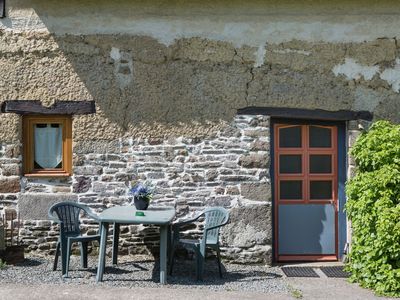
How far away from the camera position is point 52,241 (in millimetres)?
8805

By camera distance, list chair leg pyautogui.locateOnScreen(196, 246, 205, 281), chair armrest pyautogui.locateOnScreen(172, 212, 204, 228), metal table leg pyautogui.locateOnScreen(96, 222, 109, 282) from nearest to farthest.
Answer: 1. metal table leg pyautogui.locateOnScreen(96, 222, 109, 282)
2. chair leg pyautogui.locateOnScreen(196, 246, 205, 281)
3. chair armrest pyautogui.locateOnScreen(172, 212, 204, 228)

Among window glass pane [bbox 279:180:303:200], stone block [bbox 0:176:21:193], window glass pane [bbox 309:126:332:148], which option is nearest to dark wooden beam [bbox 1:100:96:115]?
stone block [bbox 0:176:21:193]

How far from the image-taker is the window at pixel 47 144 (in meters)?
8.89

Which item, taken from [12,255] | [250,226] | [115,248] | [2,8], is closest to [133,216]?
[115,248]

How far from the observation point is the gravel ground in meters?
7.45

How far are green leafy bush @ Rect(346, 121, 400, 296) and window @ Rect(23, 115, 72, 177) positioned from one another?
12.9 feet

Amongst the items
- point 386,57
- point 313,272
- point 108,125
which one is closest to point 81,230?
point 108,125

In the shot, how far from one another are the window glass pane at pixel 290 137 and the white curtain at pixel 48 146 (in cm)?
316

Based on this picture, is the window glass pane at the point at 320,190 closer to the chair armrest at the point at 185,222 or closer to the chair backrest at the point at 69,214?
the chair armrest at the point at 185,222

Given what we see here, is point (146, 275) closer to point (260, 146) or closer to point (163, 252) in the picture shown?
point (163, 252)

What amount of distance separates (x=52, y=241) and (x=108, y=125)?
1.80 metres

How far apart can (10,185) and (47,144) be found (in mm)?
764

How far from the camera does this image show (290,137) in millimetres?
9016

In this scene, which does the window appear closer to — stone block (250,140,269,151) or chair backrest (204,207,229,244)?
chair backrest (204,207,229,244)
